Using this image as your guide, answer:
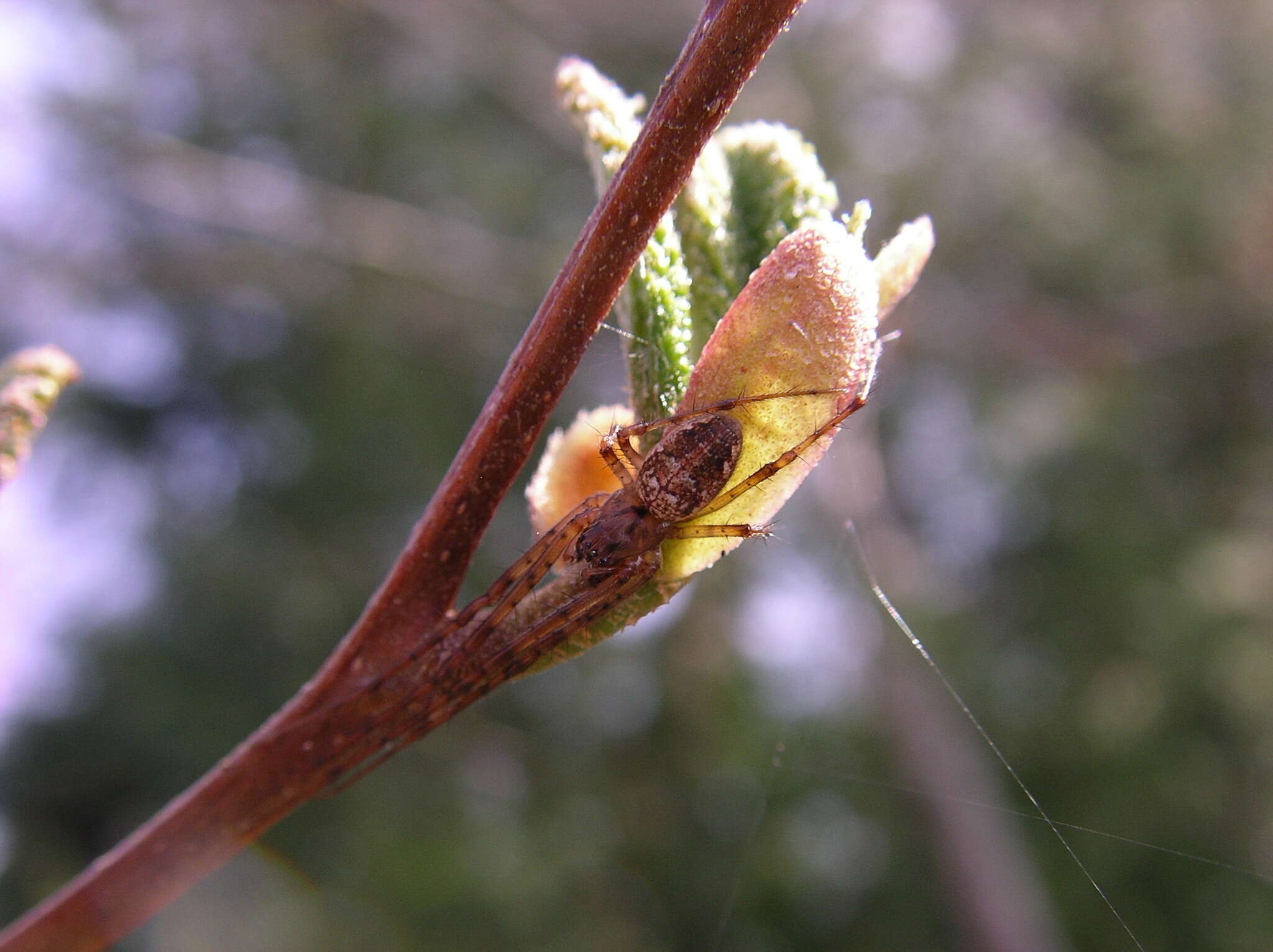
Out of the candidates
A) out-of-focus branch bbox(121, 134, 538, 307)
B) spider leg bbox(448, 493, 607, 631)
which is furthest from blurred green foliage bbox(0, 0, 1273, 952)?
spider leg bbox(448, 493, 607, 631)

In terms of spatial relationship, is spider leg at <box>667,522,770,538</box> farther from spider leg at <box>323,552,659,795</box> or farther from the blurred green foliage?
the blurred green foliage

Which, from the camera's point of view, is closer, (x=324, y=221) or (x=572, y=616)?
(x=572, y=616)

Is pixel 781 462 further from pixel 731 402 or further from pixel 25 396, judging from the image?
pixel 25 396

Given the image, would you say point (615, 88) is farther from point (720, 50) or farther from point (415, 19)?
point (415, 19)

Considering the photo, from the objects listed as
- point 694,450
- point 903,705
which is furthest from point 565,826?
point 694,450

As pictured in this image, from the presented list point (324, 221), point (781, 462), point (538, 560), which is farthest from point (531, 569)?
point (324, 221)

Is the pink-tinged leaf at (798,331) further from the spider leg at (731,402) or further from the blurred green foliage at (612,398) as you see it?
the blurred green foliage at (612,398)

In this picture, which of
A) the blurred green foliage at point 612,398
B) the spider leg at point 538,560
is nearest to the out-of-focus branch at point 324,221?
the blurred green foliage at point 612,398

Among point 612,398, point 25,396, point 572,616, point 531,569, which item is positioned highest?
point 612,398
